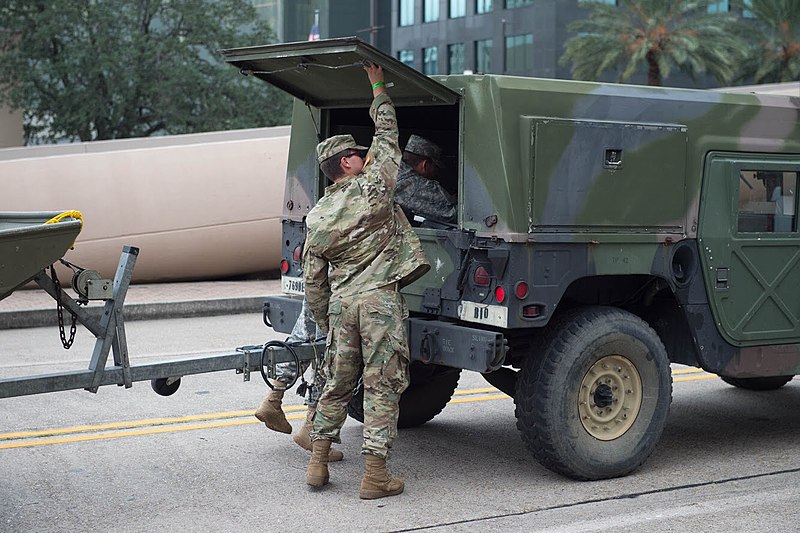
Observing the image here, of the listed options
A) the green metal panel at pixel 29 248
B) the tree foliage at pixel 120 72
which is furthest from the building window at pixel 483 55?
the green metal panel at pixel 29 248

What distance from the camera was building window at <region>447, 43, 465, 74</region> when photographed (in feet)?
216

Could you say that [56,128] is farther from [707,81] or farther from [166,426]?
[707,81]

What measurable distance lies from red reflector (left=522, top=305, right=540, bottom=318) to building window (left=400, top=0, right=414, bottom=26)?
65704 mm

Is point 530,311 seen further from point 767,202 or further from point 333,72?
point 767,202

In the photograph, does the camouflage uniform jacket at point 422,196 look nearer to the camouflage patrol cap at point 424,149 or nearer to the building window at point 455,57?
the camouflage patrol cap at point 424,149

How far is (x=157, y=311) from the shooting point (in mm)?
13445

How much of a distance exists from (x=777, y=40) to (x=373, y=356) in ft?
128

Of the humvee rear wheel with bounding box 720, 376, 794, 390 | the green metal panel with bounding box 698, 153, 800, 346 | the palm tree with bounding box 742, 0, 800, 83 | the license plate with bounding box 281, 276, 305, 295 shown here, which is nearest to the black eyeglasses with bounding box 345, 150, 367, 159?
the license plate with bounding box 281, 276, 305, 295

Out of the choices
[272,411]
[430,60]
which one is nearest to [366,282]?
[272,411]

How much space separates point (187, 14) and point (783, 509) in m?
30.0

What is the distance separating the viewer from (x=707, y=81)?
60.5 metres

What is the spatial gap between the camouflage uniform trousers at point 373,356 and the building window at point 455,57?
6040cm

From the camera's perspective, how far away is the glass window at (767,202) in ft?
22.2

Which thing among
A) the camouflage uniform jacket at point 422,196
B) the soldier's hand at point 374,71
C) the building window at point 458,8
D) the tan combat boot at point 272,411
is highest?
the building window at point 458,8
